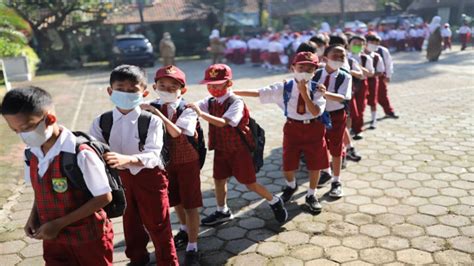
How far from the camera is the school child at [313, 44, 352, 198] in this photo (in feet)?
14.4

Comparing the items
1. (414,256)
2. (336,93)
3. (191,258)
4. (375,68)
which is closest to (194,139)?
(191,258)

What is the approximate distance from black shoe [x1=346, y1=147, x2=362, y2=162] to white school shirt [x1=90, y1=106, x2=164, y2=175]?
3668 mm

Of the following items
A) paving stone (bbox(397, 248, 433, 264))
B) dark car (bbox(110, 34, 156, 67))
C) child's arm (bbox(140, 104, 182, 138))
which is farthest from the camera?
dark car (bbox(110, 34, 156, 67))

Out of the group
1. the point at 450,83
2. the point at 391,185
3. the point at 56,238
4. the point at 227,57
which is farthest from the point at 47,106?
the point at 227,57

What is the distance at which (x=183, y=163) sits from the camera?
3225 millimetres

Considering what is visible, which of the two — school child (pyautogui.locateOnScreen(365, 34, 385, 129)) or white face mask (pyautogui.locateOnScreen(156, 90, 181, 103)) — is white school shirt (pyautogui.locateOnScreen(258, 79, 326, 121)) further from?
school child (pyautogui.locateOnScreen(365, 34, 385, 129))

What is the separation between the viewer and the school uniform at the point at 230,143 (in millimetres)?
3523

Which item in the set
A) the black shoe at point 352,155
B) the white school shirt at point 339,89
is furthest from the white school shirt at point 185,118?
the black shoe at point 352,155

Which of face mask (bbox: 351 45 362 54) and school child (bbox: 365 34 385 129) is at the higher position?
face mask (bbox: 351 45 362 54)

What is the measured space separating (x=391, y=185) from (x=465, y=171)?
3.54 ft

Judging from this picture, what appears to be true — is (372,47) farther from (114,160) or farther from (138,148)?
(114,160)

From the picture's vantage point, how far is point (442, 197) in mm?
4441

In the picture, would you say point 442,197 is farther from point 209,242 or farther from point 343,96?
point 209,242

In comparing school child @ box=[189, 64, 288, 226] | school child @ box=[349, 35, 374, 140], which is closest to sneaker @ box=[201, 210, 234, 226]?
school child @ box=[189, 64, 288, 226]
